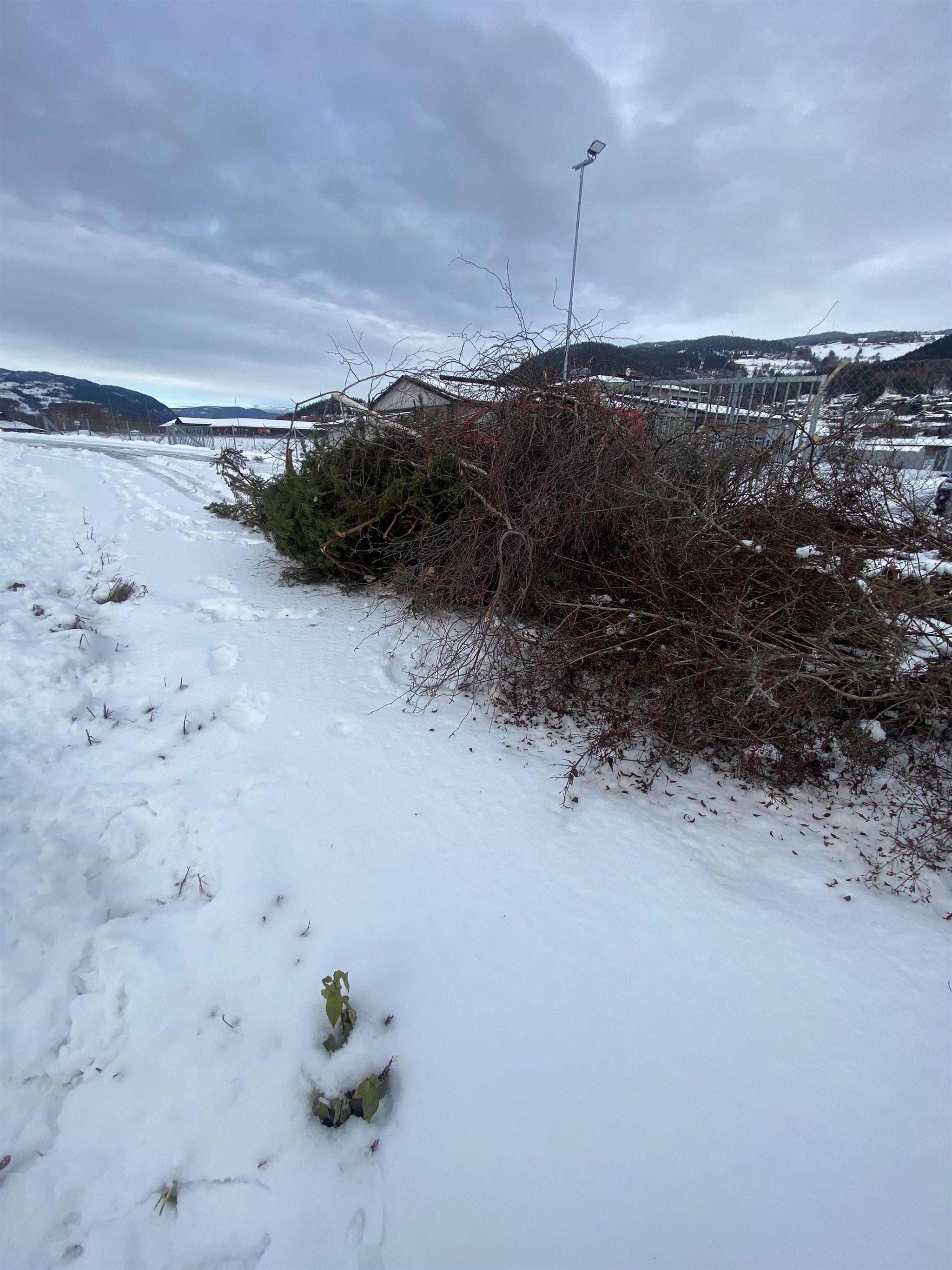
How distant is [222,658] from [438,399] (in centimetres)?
329

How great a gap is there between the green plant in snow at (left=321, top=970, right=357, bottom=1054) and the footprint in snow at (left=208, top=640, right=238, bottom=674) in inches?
99.8

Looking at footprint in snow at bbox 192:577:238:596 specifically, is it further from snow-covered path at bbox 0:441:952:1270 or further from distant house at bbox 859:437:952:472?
distant house at bbox 859:437:952:472

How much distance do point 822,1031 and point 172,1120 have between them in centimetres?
203

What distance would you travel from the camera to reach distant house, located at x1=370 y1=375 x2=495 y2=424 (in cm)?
501

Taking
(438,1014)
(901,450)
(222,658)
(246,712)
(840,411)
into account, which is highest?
(840,411)

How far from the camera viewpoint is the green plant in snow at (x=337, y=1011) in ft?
5.49

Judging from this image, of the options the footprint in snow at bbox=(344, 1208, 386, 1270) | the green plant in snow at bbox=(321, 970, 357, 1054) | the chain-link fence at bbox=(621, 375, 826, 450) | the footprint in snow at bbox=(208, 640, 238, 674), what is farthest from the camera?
the chain-link fence at bbox=(621, 375, 826, 450)

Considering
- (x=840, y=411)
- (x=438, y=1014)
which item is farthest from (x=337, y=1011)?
(x=840, y=411)

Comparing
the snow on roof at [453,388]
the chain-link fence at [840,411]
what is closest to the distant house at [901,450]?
the chain-link fence at [840,411]

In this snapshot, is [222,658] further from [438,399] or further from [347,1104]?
[438,399]

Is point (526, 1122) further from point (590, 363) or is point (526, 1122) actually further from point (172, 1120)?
point (590, 363)

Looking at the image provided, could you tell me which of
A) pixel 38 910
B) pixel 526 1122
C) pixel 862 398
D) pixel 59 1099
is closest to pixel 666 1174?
pixel 526 1122

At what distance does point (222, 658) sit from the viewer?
3.98 m

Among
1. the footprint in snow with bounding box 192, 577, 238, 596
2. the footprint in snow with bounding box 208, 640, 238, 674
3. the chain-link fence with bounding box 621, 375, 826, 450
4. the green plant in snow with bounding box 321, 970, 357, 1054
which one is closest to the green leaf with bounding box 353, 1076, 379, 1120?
the green plant in snow with bounding box 321, 970, 357, 1054
